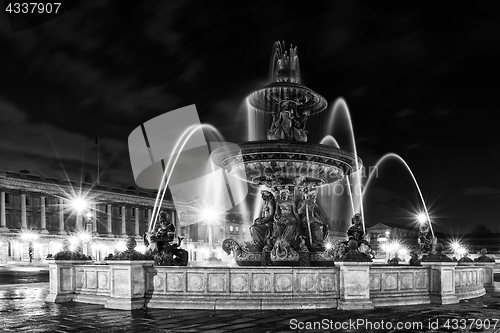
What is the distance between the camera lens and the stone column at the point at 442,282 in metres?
13.4

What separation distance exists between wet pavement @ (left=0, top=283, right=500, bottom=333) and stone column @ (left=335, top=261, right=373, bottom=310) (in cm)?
30

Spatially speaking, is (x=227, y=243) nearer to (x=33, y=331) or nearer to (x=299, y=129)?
(x=299, y=129)

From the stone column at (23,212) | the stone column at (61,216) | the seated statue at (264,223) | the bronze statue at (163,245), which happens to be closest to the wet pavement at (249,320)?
the bronze statue at (163,245)

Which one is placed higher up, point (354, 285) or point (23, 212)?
point (354, 285)

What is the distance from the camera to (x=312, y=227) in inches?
671

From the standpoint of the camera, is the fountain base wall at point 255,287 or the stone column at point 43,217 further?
the stone column at point 43,217

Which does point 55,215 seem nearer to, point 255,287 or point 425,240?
point 425,240

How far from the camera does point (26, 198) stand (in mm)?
85750

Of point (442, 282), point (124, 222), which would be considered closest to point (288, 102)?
point (442, 282)

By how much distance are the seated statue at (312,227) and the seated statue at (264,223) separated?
935 mm

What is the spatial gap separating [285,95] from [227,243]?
5353mm

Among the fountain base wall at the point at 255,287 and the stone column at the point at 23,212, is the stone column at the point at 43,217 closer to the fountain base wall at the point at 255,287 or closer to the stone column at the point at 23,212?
the stone column at the point at 23,212

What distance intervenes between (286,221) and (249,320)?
6383 millimetres

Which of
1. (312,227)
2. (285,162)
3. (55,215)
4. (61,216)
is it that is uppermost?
(285,162)
